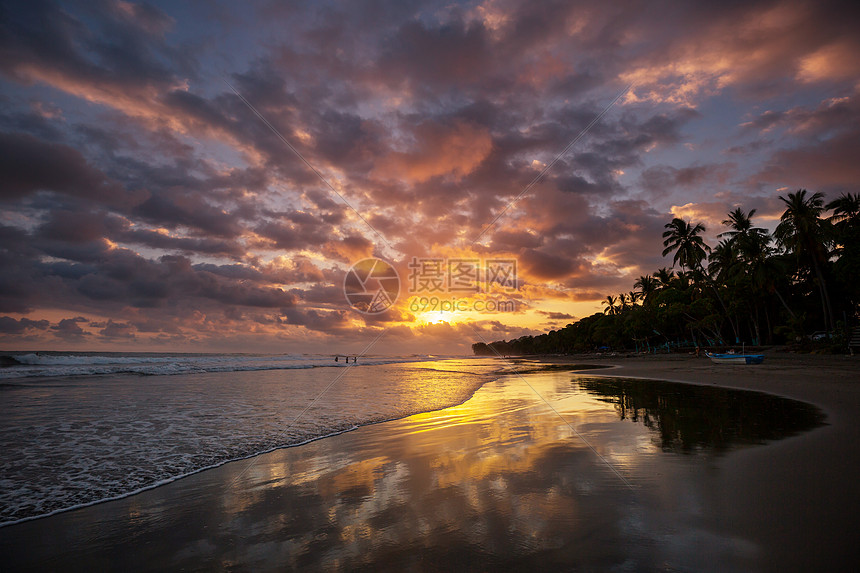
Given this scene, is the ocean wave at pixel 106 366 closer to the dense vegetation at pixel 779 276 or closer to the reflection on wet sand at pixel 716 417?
the reflection on wet sand at pixel 716 417

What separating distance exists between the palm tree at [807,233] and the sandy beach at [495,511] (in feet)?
151

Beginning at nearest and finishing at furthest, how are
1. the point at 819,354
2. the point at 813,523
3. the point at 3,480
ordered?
the point at 813,523 → the point at 3,480 → the point at 819,354

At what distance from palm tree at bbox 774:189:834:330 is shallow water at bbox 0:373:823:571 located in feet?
152

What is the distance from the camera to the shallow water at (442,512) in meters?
3.33

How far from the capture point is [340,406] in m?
13.5

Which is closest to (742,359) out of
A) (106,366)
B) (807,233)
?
(807,233)

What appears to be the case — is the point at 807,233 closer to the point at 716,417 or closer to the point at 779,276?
the point at 779,276

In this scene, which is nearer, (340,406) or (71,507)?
(71,507)

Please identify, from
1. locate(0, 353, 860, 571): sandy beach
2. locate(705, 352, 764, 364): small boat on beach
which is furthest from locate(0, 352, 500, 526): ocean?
locate(705, 352, 764, 364): small boat on beach

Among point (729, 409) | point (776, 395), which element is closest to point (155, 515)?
point (729, 409)

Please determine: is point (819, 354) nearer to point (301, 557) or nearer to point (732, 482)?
point (732, 482)

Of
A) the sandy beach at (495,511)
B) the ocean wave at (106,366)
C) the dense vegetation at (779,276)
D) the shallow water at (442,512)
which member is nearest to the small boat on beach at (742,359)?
the dense vegetation at (779,276)

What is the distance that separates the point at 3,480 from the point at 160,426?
3879 mm

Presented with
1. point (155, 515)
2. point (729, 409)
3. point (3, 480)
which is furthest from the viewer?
point (729, 409)
